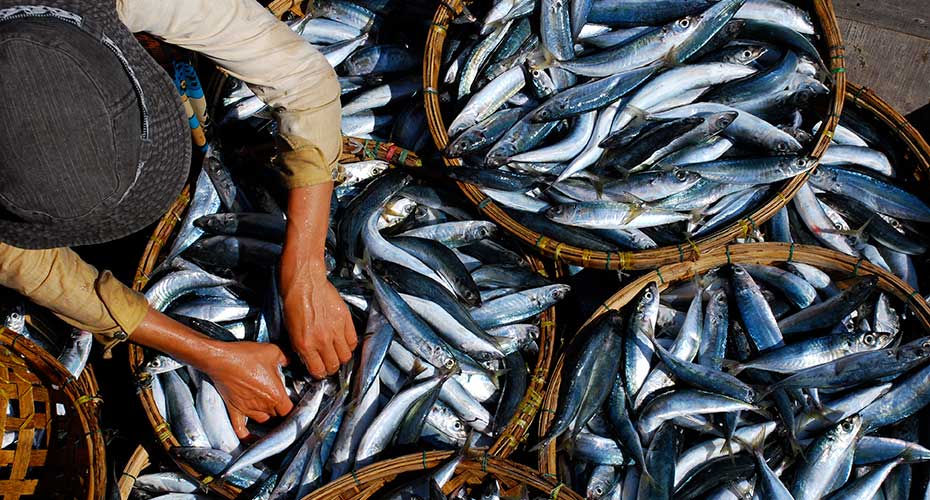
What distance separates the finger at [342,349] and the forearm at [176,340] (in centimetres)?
36

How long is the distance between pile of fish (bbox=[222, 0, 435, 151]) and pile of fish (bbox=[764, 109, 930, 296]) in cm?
157

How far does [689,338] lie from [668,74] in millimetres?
1019

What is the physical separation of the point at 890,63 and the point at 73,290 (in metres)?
3.86

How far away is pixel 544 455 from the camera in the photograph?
8.16 ft

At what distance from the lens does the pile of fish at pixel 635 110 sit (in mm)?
2805

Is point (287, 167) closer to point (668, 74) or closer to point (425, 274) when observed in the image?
point (425, 274)

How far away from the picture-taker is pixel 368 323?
2648 millimetres

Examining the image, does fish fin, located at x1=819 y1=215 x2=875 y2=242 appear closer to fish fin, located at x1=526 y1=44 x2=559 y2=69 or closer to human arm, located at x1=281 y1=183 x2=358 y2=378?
fish fin, located at x1=526 y1=44 x2=559 y2=69

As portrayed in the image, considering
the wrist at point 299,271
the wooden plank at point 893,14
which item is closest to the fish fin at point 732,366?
the wrist at point 299,271

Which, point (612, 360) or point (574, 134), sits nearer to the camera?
point (612, 360)

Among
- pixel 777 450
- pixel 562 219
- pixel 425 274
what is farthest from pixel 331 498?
pixel 777 450

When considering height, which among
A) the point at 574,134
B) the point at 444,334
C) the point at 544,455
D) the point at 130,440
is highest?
the point at 574,134

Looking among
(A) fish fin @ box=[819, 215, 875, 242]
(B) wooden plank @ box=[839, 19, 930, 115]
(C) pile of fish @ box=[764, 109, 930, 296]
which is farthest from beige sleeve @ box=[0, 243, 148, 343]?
(B) wooden plank @ box=[839, 19, 930, 115]

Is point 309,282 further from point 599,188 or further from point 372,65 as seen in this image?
point 372,65
